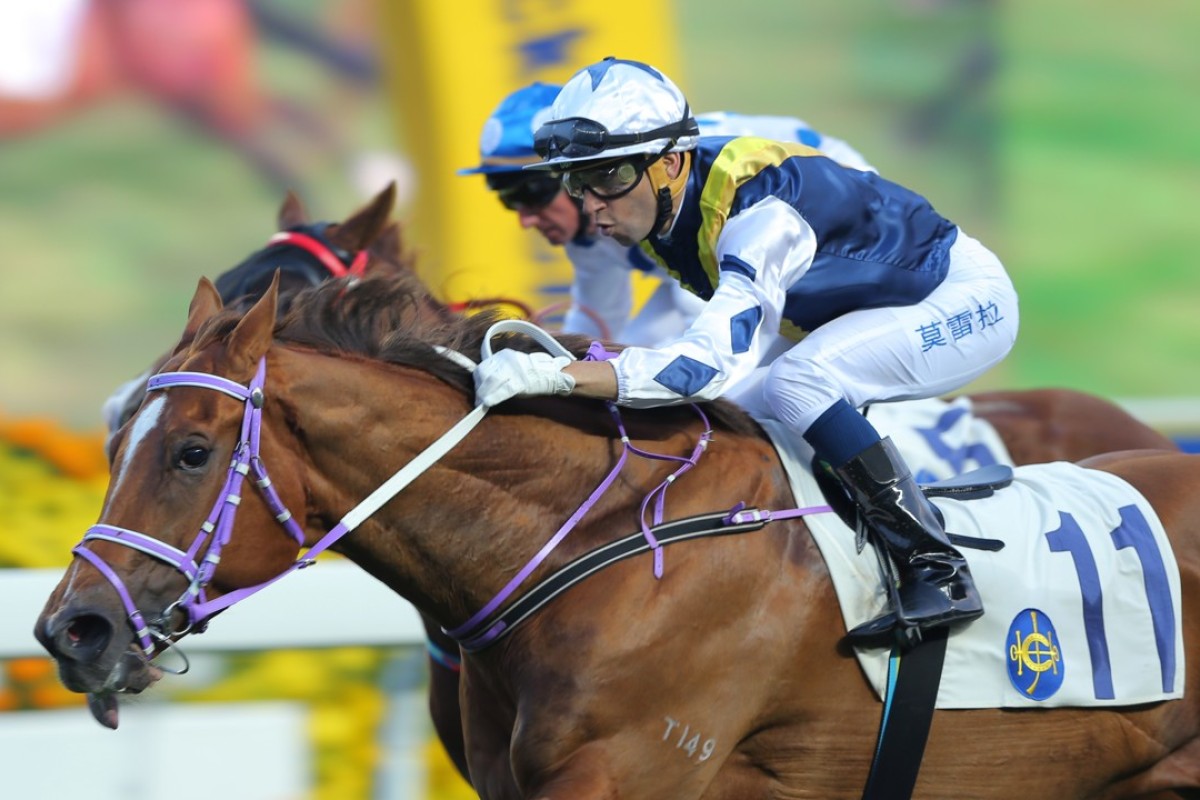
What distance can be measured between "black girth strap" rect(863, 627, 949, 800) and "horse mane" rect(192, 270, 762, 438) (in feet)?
2.15

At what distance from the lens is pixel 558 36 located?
593cm

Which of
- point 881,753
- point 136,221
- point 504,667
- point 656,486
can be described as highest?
point 656,486

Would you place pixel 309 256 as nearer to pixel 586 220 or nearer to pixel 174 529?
pixel 586 220

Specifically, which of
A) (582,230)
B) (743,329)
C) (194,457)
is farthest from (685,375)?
(582,230)

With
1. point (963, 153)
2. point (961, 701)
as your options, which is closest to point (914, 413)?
point (961, 701)

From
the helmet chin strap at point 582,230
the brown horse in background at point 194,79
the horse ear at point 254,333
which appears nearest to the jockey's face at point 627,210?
the horse ear at point 254,333

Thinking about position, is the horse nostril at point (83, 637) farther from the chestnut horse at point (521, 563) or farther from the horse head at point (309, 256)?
the horse head at point (309, 256)

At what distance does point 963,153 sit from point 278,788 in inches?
414

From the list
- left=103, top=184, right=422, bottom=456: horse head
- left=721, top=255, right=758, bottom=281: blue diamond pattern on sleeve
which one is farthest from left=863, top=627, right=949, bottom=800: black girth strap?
left=103, top=184, right=422, bottom=456: horse head

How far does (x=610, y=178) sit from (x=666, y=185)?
0.12m

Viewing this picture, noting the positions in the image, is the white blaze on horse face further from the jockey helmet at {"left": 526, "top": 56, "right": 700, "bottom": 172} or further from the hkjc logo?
the hkjc logo

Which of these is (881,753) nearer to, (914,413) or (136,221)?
(914,413)

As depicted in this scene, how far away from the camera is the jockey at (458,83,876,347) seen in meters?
4.56

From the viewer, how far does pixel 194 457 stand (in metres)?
2.61
